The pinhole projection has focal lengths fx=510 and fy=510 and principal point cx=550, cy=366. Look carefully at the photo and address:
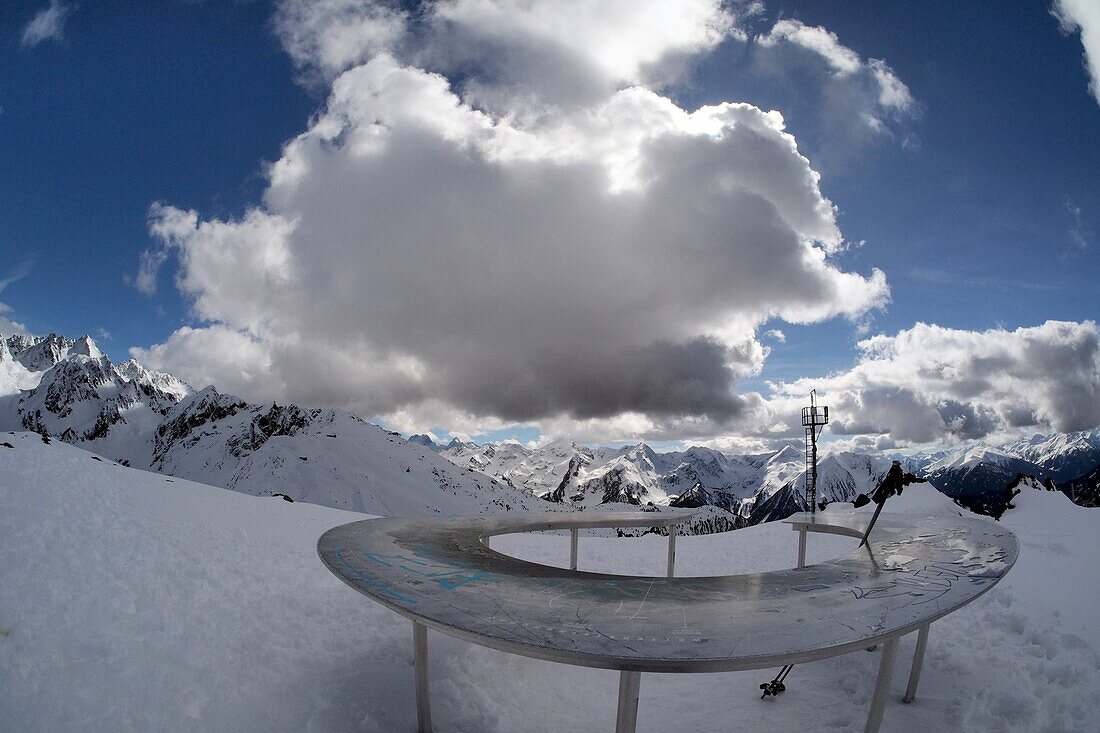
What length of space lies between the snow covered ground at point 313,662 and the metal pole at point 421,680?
335 millimetres

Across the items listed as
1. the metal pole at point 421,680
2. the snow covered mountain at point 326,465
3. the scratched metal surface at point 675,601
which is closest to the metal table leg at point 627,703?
the scratched metal surface at point 675,601

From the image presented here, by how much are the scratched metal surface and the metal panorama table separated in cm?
1

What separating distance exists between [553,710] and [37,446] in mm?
18434

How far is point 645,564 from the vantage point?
17859 mm

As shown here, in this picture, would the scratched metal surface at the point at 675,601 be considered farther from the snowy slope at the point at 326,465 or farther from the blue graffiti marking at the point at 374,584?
the snowy slope at the point at 326,465

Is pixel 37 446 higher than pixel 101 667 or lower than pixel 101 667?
higher

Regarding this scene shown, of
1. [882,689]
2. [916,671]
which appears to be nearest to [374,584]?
[882,689]

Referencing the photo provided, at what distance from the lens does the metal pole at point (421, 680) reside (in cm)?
609

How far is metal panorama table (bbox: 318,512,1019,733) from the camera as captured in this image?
13.7 ft

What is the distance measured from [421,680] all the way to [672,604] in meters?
3.24

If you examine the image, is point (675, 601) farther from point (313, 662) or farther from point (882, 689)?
point (313, 662)

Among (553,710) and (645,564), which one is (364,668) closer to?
(553,710)

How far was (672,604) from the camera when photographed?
5340 mm

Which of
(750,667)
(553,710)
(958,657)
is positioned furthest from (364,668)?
(958,657)
